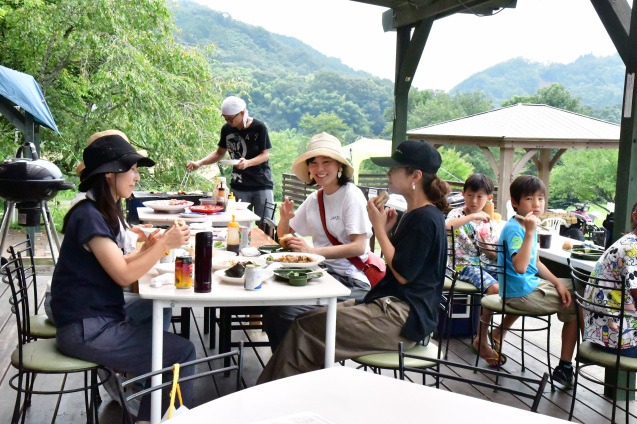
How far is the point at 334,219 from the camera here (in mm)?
3455

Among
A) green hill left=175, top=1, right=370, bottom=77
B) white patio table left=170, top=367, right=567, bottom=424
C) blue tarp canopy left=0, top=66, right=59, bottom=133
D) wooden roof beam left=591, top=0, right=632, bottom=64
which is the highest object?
green hill left=175, top=1, right=370, bottom=77

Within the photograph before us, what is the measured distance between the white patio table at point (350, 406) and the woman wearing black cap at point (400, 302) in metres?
1.02

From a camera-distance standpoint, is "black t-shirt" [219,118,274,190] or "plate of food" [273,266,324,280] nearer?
"plate of food" [273,266,324,280]

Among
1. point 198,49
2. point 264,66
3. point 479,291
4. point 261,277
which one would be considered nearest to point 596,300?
point 479,291

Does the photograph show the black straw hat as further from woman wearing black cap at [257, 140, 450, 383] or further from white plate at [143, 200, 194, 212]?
white plate at [143, 200, 194, 212]

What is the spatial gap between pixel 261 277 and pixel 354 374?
3.13 ft

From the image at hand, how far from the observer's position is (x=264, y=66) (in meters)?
33.2

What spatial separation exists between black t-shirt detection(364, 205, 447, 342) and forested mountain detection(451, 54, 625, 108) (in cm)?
4038

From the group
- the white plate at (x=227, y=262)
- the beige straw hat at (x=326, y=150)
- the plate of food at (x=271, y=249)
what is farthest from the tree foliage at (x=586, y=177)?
the white plate at (x=227, y=262)

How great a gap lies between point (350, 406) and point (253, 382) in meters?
2.31

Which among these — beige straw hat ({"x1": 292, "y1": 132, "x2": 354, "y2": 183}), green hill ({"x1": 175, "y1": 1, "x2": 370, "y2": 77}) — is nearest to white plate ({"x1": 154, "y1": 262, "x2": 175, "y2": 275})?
beige straw hat ({"x1": 292, "y1": 132, "x2": 354, "y2": 183})

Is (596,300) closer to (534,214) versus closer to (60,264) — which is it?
(534,214)

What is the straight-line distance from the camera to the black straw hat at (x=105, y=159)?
2537 mm

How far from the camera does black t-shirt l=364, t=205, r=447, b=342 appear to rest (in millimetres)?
2705
